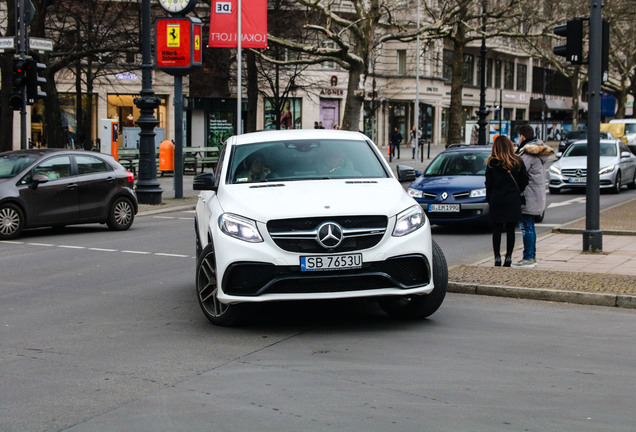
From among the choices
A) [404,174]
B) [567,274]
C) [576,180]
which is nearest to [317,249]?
[404,174]

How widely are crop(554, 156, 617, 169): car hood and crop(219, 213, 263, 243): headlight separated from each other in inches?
816

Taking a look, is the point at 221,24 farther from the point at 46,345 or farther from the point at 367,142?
the point at 46,345

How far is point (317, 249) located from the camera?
7438 millimetres

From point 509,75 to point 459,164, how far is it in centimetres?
7361

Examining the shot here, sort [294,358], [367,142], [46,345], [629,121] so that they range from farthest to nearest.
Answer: [629,121], [367,142], [46,345], [294,358]

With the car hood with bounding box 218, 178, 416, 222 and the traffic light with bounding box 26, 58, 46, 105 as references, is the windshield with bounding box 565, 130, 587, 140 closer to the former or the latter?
the traffic light with bounding box 26, 58, 46, 105

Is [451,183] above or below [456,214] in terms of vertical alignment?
above

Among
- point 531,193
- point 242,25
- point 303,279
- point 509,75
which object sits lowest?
point 303,279

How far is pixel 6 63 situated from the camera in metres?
27.7

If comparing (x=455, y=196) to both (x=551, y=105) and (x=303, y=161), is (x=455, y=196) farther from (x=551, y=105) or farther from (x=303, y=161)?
(x=551, y=105)

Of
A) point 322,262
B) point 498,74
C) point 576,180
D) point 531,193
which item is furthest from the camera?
point 498,74

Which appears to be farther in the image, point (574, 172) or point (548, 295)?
point (574, 172)

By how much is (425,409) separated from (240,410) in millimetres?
1058

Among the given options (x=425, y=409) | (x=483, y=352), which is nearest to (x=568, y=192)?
(x=483, y=352)
